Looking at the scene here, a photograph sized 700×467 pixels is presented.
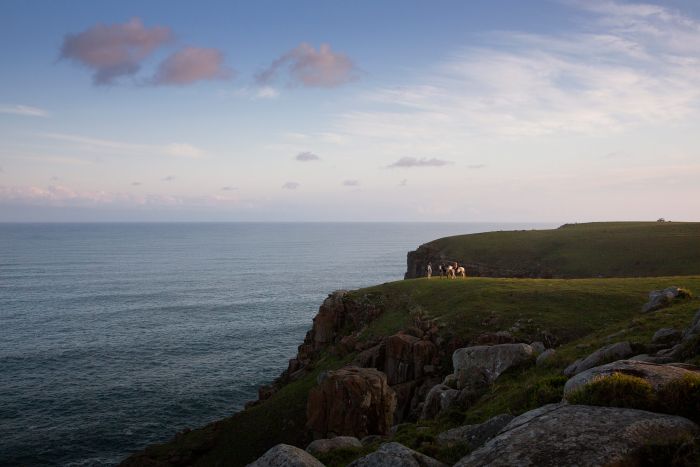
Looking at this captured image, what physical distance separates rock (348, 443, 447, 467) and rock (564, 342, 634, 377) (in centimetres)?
995

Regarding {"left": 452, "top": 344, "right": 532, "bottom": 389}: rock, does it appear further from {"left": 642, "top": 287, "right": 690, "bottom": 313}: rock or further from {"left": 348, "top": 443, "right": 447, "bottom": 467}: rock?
{"left": 642, "top": 287, "right": 690, "bottom": 313}: rock

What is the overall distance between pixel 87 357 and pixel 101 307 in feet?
124

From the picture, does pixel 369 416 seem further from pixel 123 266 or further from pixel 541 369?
pixel 123 266

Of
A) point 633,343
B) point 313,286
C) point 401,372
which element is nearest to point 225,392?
point 401,372

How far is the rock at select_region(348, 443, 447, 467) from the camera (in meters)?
12.0

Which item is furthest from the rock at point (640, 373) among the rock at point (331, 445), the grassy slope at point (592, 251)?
the grassy slope at point (592, 251)

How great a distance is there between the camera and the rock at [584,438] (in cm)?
977

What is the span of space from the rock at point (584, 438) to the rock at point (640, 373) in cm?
166

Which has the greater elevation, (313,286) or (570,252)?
(570,252)

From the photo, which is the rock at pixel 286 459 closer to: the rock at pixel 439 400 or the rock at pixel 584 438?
the rock at pixel 584 438

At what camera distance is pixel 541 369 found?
75.5 feet

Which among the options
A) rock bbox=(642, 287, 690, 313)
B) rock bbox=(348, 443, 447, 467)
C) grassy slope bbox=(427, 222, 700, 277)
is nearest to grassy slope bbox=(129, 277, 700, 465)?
rock bbox=(642, 287, 690, 313)

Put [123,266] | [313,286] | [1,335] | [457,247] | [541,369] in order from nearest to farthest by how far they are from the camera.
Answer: [541,369], [1,335], [457,247], [313,286], [123,266]

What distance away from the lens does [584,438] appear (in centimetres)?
1026
